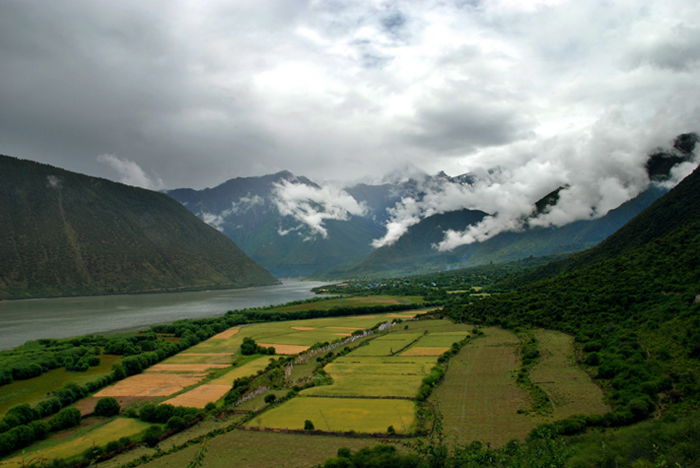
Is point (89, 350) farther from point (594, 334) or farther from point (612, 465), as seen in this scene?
point (594, 334)

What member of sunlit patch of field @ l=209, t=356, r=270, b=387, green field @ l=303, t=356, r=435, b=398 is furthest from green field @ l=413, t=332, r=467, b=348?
sunlit patch of field @ l=209, t=356, r=270, b=387

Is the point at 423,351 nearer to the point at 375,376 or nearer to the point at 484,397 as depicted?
the point at 375,376

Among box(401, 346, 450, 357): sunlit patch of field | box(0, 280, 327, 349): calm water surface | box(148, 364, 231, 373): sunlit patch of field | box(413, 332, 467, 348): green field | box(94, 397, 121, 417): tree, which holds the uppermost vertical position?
box(0, 280, 327, 349): calm water surface

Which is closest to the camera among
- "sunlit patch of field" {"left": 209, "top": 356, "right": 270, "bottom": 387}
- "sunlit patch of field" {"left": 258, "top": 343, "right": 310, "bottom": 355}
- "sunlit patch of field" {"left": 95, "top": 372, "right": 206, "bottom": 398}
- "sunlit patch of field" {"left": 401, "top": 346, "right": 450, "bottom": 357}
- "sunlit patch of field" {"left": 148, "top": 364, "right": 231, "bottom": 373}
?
"sunlit patch of field" {"left": 95, "top": 372, "right": 206, "bottom": 398}

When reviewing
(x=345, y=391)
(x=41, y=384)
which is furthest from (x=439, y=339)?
(x=41, y=384)

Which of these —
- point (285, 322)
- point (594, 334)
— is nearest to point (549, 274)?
point (594, 334)

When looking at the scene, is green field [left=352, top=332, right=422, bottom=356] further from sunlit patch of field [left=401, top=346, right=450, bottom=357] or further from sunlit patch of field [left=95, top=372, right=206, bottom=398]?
sunlit patch of field [left=95, top=372, right=206, bottom=398]

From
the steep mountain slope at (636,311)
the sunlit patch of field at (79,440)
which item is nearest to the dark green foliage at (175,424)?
the sunlit patch of field at (79,440)
